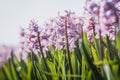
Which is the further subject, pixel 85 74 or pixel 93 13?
pixel 85 74

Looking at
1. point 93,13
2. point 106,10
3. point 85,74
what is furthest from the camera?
point 85,74

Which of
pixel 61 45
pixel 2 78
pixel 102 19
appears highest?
pixel 102 19

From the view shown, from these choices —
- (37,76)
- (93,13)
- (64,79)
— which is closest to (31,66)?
(37,76)

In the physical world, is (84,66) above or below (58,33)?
below

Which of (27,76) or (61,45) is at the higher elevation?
(61,45)

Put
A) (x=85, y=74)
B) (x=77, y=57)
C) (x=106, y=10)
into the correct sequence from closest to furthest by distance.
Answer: (x=106, y=10)
(x=85, y=74)
(x=77, y=57)

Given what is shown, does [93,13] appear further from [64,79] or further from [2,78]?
[2,78]

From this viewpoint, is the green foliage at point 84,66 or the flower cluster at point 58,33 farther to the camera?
the flower cluster at point 58,33

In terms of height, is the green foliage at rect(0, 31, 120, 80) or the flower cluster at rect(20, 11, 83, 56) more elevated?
the flower cluster at rect(20, 11, 83, 56)

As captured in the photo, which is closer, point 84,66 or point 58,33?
point 84,66

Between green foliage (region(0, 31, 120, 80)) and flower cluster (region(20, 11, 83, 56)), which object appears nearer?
green foliage (region(0, 31, 120, 80))

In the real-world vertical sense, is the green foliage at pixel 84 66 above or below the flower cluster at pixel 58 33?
below
